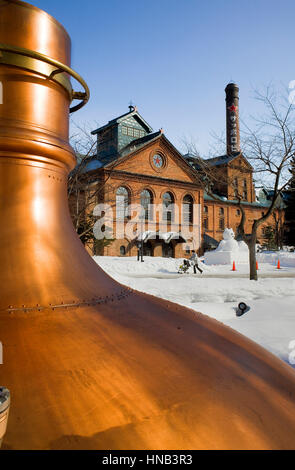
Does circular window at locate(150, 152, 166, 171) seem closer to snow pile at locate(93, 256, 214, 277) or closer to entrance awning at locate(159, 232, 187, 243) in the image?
entrance awning at locate(159, 232, 187, 243)

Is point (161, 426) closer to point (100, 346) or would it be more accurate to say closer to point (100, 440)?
point (100, 440)

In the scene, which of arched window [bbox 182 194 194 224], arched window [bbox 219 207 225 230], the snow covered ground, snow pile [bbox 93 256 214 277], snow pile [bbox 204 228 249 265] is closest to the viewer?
the snow covered ground

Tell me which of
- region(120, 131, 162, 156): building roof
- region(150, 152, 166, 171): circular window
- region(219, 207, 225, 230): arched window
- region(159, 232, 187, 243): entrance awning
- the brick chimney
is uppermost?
the brick chimney

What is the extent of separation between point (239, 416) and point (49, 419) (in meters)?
0.36

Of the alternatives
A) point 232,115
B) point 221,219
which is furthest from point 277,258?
point 232,115

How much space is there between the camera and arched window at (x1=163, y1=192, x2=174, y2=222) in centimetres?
2991

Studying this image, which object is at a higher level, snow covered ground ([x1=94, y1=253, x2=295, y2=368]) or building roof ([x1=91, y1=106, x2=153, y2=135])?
building roof ([x1=91, y1=106, x2=153, y2=135])

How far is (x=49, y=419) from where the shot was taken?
0.54 metres

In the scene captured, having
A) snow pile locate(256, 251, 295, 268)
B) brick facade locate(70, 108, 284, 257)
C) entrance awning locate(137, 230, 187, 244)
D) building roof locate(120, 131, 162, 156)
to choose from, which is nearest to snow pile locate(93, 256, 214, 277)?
brick facade locate(70, 108, 284, 257)

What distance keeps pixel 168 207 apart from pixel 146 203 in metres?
2.54

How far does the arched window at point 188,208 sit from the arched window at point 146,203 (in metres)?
4.11

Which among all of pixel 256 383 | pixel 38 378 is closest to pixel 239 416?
pixel 256 383

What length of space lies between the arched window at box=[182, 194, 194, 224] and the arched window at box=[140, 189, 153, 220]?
4.11m

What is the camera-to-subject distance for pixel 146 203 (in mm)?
28938
